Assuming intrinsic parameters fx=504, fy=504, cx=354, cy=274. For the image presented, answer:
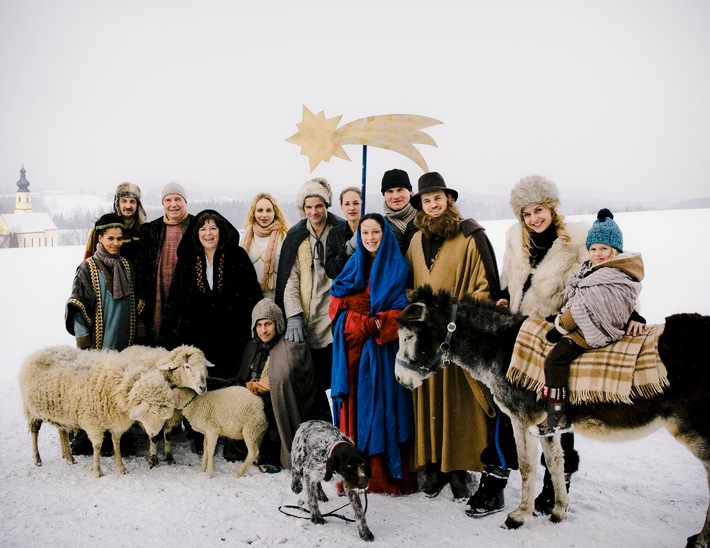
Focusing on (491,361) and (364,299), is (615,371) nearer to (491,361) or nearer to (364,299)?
(491,361)

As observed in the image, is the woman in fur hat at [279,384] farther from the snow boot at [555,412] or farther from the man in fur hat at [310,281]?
the snow boot at [555,412]

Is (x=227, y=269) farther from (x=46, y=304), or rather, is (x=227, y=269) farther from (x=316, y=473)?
(x=46, y=304)

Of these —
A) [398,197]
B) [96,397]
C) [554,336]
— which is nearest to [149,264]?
[96,397]

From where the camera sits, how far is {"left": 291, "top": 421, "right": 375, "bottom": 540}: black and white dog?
3830 millimetres

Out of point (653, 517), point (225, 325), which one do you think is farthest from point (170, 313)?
point (653, 517)

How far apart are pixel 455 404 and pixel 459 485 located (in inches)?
31.2

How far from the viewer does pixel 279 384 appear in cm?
531

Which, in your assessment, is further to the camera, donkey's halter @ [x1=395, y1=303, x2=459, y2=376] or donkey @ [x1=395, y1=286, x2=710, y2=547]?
donkey's halter @ [x1=395, y1=303, x2=459, y2=376]

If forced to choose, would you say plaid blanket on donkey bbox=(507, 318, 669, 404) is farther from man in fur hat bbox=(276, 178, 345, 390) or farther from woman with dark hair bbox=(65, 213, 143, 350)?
woman with dark hair bbox=(65, 213, 143, 350)

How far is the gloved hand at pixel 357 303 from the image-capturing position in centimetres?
493

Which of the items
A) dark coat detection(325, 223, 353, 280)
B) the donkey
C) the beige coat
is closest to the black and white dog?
the donkey

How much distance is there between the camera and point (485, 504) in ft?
14.7

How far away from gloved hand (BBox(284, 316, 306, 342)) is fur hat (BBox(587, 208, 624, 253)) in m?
3.01

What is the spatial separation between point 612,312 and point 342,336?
241 centimetres
